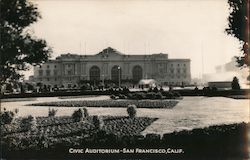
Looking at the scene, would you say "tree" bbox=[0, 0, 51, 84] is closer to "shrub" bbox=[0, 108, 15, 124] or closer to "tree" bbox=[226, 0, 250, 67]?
"shrub" bbox=[0, 108, 15, 124]

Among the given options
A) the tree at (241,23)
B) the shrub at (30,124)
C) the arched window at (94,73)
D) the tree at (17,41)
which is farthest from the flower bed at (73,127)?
the arched window at (94,73)

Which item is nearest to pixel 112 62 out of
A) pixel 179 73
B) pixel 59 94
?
pixel 179 73

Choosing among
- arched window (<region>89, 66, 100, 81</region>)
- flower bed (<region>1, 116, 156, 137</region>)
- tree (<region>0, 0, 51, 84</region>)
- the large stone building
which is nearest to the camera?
tree (<region>0, 0, 51, 84</region>)

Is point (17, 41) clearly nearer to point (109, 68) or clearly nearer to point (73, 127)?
point (73, 127)

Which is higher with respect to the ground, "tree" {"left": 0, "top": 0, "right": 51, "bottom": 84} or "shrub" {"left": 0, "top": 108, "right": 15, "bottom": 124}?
"tree" {"left": 0, "top": 0, "right": 51, "bottom": 84}

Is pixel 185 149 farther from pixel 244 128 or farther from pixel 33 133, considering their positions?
pixel 33 133

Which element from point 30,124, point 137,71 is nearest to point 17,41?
point 30,124

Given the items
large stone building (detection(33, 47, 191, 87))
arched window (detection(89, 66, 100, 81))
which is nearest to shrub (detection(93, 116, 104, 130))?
large stone building (detection(33, 47, 191, 87))
